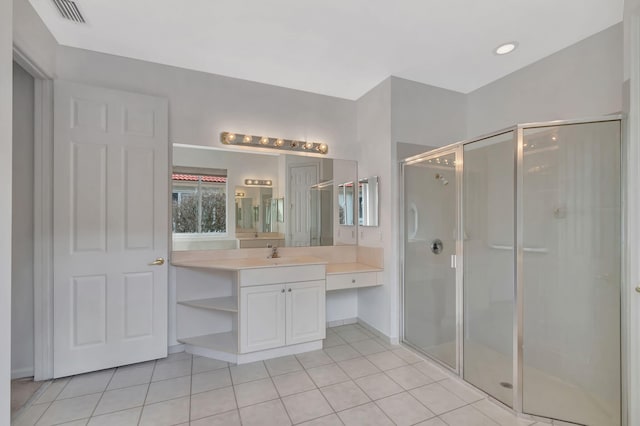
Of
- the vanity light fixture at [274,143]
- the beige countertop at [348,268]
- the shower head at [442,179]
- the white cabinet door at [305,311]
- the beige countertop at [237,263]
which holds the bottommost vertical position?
the white cabinet door at [305,311]

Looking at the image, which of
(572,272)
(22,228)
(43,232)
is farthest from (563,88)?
(22,228)

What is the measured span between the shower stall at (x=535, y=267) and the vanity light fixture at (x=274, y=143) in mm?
1287

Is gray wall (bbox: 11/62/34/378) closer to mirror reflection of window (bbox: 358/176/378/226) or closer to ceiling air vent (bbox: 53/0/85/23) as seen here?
ceiling air vent (bbox: 53/0/85/23)

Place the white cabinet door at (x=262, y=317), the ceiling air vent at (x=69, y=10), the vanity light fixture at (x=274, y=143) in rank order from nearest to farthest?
the ceiling air vent at (x=69, y=10) < the white cabinet door at (x=262, y=317) < the vanity light fixture at (x=274, y=143)

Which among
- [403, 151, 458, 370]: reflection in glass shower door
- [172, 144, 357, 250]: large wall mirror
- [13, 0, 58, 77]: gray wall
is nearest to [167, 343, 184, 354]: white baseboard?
[172, 144, 357, 250]: large wall mirror

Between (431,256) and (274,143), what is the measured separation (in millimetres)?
2009

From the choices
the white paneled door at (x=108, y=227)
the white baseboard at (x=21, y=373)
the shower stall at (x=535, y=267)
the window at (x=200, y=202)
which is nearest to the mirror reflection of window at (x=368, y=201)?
the shower stall at (x=535, y=267)

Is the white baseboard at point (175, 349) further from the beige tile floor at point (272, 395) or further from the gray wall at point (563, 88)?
the gray wall at point (563, 88)

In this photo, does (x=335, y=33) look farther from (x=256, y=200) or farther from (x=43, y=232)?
(x=43, y=232)

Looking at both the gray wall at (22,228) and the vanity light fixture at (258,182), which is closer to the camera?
the gray wall at (22,228)

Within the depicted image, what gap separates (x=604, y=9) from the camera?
1948 millimetres

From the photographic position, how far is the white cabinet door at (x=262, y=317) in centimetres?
248

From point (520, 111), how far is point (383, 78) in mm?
1369

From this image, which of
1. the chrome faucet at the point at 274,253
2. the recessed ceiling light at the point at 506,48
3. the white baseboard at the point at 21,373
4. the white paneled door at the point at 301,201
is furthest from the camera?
the white paneled door at the point at 301,201
